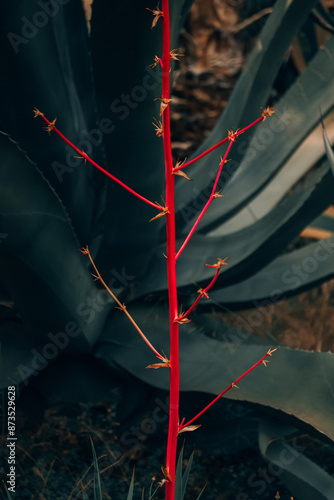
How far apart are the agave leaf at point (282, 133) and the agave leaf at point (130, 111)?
283 mm

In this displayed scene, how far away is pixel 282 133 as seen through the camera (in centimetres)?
160

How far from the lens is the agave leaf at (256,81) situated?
1.40 meters

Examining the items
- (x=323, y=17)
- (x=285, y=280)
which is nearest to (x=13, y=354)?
(x=285, y=280)

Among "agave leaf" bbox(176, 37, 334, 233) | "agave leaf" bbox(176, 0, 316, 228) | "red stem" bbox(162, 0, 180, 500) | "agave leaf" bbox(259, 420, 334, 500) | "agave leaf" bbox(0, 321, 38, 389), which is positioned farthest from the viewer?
"agave leaf" bbox(176, 37, 334, 233)

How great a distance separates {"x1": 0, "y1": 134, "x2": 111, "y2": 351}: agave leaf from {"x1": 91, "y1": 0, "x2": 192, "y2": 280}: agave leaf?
0.11 m

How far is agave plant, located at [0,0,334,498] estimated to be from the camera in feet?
3.47

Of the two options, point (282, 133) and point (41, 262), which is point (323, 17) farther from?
point (41, 262)

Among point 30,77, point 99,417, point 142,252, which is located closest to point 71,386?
point 99,417

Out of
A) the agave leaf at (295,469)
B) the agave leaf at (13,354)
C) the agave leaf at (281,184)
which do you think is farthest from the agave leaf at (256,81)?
the agave leaf at (295,469)

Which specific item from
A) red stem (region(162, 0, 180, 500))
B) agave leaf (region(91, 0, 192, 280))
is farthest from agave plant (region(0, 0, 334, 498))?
red stem (region(162, 0, 180, 500))

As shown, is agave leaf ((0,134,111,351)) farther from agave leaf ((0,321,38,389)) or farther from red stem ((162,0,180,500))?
red stem ((162,0,180,500))

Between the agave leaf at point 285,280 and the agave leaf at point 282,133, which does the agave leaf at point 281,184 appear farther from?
the agave leaf at point 285,280

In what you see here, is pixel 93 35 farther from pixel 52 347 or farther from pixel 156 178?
pixel 52 347

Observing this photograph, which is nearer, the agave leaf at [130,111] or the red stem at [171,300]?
the red stem at [171,300]
